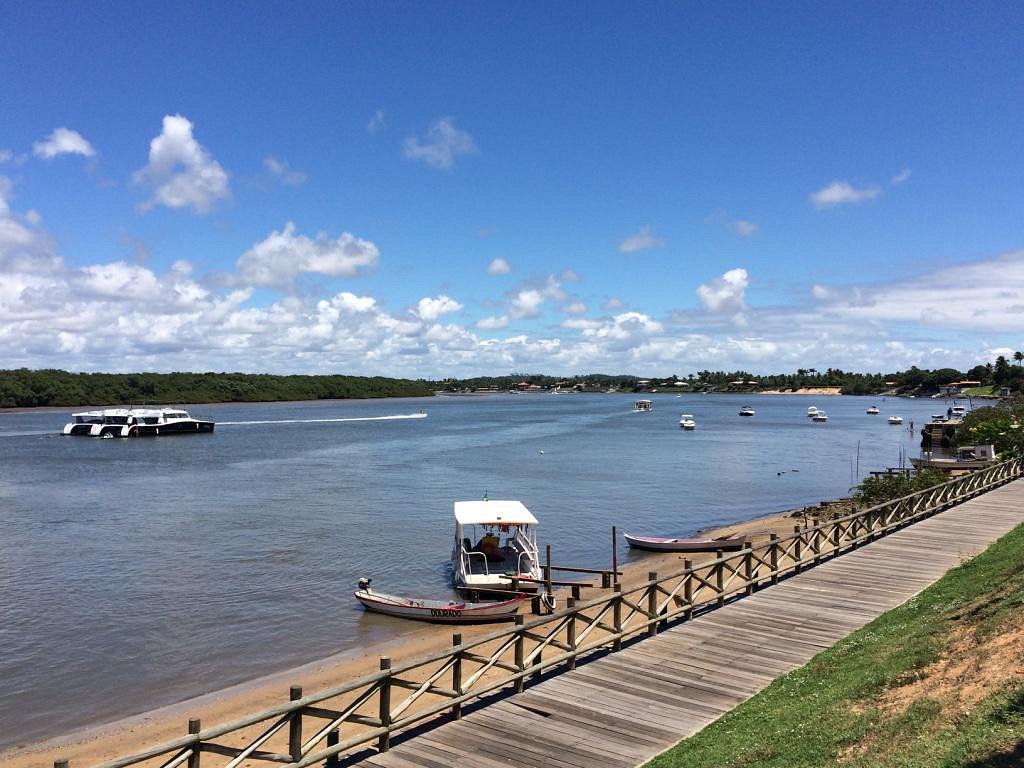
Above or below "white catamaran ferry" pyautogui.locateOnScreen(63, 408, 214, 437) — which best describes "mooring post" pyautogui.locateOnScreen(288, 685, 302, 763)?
above

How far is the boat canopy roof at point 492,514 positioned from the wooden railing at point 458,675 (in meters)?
4.76

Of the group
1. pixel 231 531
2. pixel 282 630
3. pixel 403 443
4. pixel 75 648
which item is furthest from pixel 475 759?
pixel 403 443

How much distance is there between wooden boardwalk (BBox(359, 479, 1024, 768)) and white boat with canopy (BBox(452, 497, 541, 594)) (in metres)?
11.0

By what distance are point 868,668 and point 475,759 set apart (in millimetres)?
6379

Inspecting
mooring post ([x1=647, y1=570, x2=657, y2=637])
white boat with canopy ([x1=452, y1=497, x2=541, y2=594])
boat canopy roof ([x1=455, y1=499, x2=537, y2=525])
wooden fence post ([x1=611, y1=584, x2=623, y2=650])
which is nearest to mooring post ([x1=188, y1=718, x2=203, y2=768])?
wooden fence post ([x1=611, y1=584, x2=623, y2=650])

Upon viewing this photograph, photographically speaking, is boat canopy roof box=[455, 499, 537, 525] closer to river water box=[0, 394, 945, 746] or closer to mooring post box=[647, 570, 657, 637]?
river water box=[0, 394, 945, 746]

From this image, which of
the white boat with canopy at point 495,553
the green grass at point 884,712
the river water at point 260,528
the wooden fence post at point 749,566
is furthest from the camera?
the white boat with canopy at point 495,553

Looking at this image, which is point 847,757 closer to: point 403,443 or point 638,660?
point 638,660

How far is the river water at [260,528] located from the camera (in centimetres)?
2323

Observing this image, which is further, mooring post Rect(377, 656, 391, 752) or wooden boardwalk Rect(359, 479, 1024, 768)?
mooring post Rect(377, 656, 391, 752)

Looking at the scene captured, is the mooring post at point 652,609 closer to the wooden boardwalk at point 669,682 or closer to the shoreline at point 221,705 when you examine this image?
→ the wooden boardwalk at point 669,682

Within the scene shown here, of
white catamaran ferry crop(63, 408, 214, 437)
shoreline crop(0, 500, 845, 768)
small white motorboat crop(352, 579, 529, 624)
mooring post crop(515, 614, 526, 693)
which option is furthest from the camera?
white catamaran ferry crop(63, 408, 214, 437)

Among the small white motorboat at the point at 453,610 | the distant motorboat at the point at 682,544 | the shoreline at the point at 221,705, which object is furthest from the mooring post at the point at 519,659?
the distant motorboat at the point at 682,544

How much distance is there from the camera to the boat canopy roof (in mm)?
28469
